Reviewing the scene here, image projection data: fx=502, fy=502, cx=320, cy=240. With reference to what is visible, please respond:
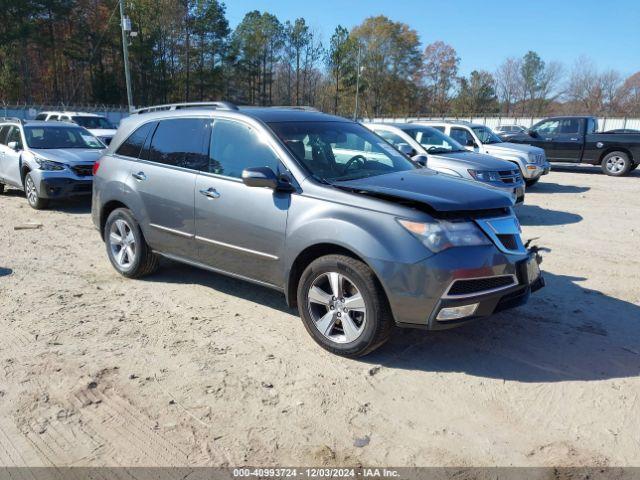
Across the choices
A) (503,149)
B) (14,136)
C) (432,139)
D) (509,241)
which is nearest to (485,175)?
(432,139)

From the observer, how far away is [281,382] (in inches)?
139

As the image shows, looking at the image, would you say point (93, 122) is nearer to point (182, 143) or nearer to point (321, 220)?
point (182, 143)

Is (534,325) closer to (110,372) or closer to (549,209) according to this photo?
(110,372)

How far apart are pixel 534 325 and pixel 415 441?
6.98 ft

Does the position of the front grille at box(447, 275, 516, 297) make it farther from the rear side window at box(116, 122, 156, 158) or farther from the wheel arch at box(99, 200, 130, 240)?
the wheel arch at box(99, 200, 130, 240)

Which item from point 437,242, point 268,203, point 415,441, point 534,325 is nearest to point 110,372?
point 268,203

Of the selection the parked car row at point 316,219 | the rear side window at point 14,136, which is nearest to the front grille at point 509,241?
the parked car row at point 316,219

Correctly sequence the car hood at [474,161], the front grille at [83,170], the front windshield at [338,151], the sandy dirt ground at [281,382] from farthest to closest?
1. the front grille at [83,170]
2. the car hood at [474,161]
3. the front windshield at [338,151]
4. the sandy dirt ground at [281,382]

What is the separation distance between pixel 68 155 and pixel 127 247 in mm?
5406

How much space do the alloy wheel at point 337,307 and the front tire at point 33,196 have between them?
25.7 ft

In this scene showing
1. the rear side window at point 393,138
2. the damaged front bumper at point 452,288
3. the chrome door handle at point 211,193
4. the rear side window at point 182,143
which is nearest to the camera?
the damaged front bumper at point 452,288

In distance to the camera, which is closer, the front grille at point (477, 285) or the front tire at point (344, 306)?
the front grille at point (477, 285)

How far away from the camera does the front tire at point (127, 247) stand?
5410 millimetres

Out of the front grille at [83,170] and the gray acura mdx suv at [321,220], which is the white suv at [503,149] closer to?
the front grille at [83,170]
